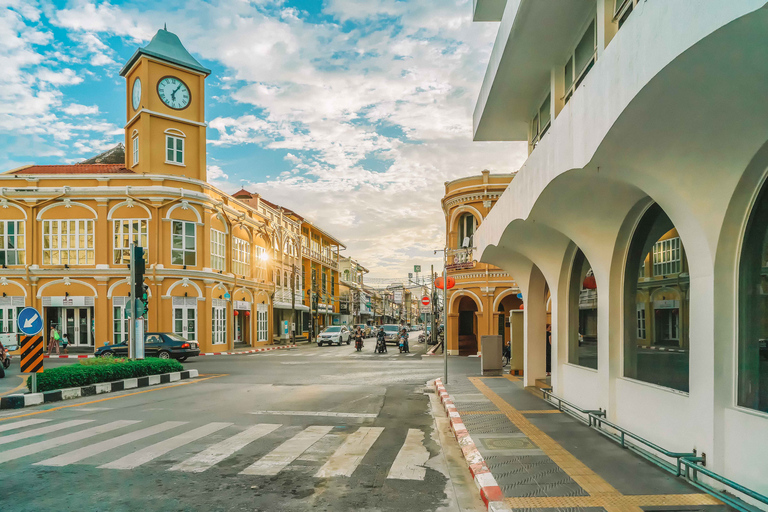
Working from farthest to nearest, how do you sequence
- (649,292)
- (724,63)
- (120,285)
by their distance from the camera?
1. (120,285)
2. (649,292)
3. (724,63)

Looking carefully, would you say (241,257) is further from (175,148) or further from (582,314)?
(582,314)

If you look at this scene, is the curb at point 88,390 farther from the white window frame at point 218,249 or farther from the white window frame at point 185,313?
the white window frame at point 218,249

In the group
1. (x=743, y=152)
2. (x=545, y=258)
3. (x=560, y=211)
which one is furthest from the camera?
(x=545, y=258)

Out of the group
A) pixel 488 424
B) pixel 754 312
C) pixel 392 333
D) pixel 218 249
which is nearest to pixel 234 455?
pixel 488 424

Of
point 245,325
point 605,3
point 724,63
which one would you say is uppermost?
point 605,3

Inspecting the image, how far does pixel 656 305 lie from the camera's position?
24.7 ft

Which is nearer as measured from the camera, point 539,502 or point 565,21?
point 539,502

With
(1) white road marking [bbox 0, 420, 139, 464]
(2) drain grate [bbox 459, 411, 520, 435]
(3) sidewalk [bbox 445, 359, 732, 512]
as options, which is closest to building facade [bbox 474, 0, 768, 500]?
(3) sidewalk [bbox 445, 359, 732, 512]

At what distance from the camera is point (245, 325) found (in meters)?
40.6

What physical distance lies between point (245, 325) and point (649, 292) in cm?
3588

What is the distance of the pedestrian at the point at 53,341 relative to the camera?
29.3m

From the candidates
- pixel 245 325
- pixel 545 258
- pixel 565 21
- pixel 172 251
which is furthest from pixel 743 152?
pixel 245 325

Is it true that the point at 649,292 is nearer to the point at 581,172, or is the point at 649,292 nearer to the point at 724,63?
the point at 581,172

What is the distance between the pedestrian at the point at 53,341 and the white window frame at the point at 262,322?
14059 millimetres
